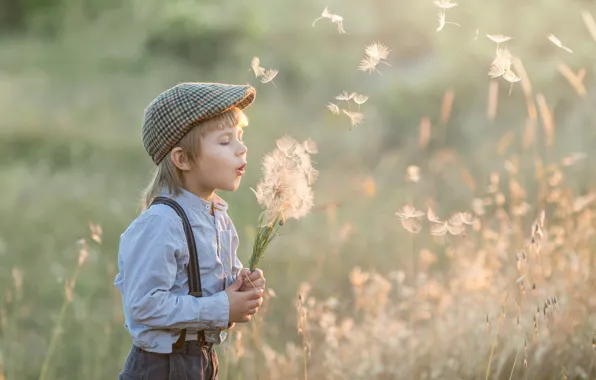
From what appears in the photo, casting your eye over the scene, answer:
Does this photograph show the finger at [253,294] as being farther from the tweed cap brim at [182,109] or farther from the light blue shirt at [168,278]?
the tweed cap brim at [182,109]

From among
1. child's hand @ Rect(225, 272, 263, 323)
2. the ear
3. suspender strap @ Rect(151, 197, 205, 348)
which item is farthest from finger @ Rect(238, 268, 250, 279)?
the ear

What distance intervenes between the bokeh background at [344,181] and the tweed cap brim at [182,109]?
2.43 feet

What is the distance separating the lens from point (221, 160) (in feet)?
8.50

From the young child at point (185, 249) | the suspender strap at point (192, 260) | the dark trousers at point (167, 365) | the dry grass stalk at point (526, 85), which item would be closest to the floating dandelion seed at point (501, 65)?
the young child at point (185, 249)

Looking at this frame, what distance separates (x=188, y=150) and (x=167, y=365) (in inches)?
23.8

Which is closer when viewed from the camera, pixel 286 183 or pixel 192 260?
pixel 192 260

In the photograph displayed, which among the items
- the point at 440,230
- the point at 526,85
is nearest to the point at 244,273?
the point at 440,230

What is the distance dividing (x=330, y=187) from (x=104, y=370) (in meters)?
3.19

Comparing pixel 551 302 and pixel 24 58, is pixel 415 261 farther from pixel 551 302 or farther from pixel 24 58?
pixel 24 58

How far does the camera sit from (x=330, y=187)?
735 cm

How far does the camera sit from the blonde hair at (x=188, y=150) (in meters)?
2.60

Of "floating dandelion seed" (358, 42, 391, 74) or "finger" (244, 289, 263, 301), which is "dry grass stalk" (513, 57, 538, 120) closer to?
"floating dandelion seed" (358, 42, 391, 74)

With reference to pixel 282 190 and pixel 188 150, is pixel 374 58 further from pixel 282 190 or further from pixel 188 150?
pixel 188 150

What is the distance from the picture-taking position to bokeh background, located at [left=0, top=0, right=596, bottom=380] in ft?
12.9
